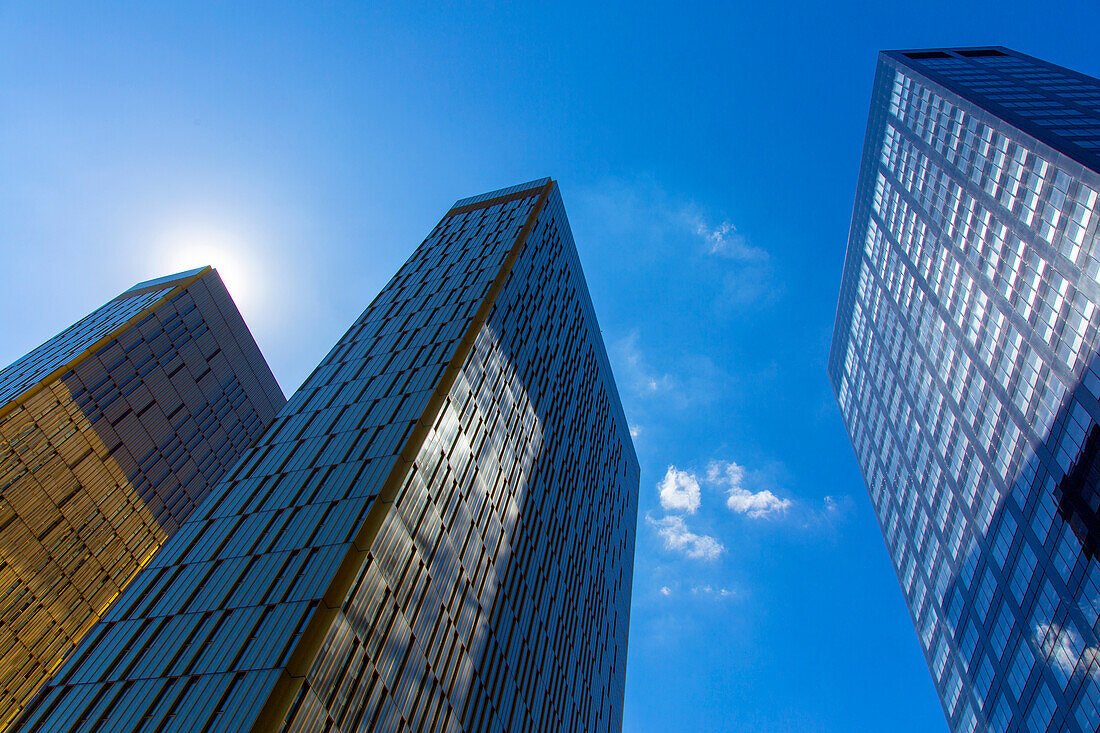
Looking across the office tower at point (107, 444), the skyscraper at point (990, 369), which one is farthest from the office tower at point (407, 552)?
the skyscraper at point (990, 369)

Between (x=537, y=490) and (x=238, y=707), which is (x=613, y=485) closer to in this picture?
(x=537, y=490)

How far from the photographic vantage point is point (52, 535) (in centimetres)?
5622

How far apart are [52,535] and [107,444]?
9.70 meters

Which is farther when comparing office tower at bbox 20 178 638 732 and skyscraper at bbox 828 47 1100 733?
skyscraper at bbox 828 47 1100 733

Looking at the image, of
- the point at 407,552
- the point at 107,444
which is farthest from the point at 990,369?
the point at 107,444

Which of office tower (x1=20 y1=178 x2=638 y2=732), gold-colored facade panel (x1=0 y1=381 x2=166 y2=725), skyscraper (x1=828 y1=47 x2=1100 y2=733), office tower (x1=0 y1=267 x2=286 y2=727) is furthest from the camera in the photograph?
skyscraper (x1=828 y1=47 x2=1100 y2=733)

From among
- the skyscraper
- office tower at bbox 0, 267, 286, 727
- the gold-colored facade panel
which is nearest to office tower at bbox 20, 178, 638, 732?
the gold-colored facade panel

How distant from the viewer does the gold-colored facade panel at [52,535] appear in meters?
52.4

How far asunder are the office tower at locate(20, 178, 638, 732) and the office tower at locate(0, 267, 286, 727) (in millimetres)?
24120

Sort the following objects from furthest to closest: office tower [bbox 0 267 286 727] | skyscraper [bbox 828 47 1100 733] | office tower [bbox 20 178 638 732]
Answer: skyscraper [bbox 828 47 1100 733], office tower [bbox 0 267 286 727], office tower [bbox 20 178 638 732]

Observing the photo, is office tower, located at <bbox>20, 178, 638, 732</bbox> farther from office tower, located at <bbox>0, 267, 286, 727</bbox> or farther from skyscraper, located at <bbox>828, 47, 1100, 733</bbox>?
skyscraper, located at <bbox>828, 47, 1100, 733</bbox>

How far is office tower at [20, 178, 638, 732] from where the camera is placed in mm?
28625

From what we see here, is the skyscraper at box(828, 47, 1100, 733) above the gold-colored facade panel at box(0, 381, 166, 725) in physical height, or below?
above

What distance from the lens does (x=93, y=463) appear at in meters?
60.6
